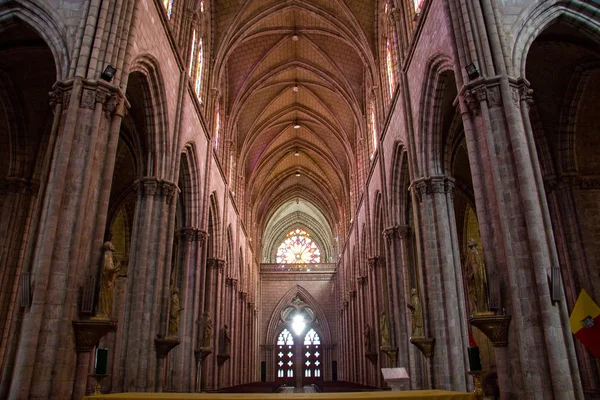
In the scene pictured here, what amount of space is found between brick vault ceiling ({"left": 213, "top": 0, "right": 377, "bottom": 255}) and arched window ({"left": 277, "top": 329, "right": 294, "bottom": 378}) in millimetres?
10835

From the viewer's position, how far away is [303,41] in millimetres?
25375

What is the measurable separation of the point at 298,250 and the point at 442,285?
34287 mm

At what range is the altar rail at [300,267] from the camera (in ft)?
138

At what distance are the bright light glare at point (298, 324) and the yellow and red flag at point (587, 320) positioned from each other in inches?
1254

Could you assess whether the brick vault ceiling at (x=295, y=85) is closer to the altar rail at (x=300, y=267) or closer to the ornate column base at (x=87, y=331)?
the altar rail at (x=300, y=267)

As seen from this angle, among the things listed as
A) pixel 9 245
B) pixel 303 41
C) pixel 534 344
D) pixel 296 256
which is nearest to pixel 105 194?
pixel 9 245

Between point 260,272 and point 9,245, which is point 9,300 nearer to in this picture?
point 9,245

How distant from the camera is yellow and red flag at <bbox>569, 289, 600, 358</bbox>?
10.9m

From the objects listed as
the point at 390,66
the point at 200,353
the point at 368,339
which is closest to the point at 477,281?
the point at 200,353

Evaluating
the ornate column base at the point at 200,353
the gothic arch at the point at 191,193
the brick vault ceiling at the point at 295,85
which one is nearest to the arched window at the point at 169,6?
Result: the gothic arch at the point at 191,193

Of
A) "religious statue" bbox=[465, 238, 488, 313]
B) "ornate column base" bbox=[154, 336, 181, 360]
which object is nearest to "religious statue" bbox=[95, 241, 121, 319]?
"ornate column base" bbox=[154, 336, 181, 360]

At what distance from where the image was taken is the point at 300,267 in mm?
42156

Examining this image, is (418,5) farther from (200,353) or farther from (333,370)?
(333,370)

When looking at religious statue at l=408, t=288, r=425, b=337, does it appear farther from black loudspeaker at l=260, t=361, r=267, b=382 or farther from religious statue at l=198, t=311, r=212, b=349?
black loudspeaker at l=260, t=361, r=267, b=382
